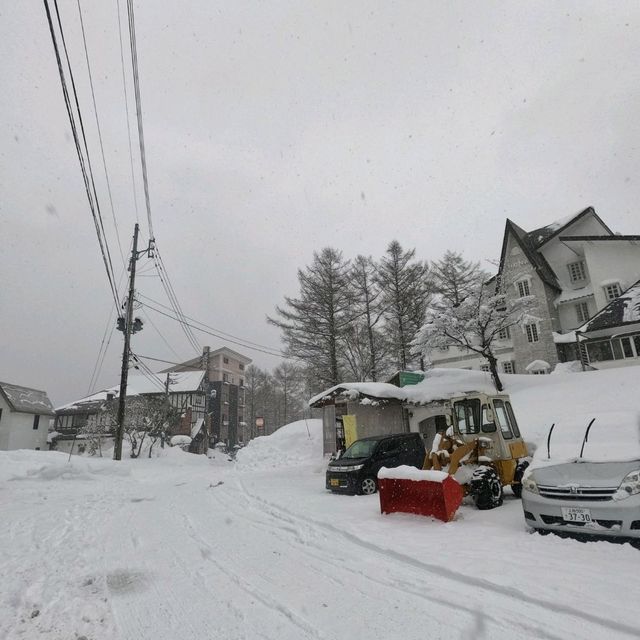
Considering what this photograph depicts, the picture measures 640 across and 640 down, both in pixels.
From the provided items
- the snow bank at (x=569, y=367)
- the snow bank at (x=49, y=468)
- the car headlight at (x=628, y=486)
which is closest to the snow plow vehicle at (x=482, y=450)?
the car headlight at (x=628, y=486)

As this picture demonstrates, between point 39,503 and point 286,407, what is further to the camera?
point 286,407

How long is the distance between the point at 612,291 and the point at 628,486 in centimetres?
2836

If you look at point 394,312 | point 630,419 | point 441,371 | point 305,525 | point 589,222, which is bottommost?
point 305,525

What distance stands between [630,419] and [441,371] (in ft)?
59.3

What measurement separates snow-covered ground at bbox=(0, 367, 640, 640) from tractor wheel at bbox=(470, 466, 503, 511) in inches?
12.5

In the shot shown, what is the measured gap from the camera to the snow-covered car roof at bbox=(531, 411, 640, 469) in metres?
5.59

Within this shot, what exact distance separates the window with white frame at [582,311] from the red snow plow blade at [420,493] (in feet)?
92.1

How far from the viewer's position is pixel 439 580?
4.17 metres

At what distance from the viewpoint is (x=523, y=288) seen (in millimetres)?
31156

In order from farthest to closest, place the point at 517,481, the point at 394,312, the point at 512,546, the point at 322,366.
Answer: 1. the point at 394,312
2. the point at 322,366
3. the point at 517,481
4. the point at 512,546

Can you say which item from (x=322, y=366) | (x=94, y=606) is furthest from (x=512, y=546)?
(x=322, y=366)

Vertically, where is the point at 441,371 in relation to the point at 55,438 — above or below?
above

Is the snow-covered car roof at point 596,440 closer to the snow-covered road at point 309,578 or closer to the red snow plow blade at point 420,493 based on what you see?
the snow-covered road at point 309,578

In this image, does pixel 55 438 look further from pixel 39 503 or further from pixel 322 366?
pixel 39 503
